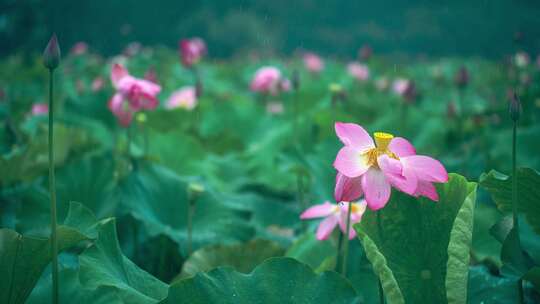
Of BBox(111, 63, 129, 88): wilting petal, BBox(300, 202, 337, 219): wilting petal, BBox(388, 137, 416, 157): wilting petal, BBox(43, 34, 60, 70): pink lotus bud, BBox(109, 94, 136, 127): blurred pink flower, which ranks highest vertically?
BBox(43, 34, 60, 70): pink lotus bud

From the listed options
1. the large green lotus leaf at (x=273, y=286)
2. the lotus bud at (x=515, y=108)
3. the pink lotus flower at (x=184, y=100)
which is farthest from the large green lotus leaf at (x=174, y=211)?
the pink lotus flower at (x=184, y=100)

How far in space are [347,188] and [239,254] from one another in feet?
1.22

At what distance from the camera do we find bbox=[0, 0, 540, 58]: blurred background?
28.9 ft

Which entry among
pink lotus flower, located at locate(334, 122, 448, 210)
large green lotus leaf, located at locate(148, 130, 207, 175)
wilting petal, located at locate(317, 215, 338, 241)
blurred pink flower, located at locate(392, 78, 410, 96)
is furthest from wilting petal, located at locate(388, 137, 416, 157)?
blurred pink flower, located at locate(392, 78, 410, 96)

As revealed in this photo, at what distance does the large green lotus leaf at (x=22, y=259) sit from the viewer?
0.65 metres

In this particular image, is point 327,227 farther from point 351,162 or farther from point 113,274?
point 113,274

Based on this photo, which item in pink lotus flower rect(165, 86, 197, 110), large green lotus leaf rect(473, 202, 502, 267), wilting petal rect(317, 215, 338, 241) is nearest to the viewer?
wilting petal rect(317, 215, 338, 241)

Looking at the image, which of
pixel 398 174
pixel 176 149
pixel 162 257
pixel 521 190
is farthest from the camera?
pixel 176 149

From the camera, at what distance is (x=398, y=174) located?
0.63 meters

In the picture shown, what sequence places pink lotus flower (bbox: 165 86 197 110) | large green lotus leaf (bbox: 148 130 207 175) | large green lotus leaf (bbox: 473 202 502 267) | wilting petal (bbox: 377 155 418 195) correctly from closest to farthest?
wilting petal (bbox: 377 155 418 195), large green lotus leaf (bbox: 473 202 502 267), large green lotus leaf (bbox: 148 130 207 175), pink lotus flower (bbox: 165 86 197 110)

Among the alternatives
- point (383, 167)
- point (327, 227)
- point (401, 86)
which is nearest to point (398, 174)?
point (383, 167)

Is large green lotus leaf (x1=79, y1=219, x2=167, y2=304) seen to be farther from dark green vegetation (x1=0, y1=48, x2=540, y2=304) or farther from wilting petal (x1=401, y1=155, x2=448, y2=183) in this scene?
wilting petal (x1=401, y1=155, x2=448, y2=183)

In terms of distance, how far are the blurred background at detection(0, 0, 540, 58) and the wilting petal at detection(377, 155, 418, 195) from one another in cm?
576

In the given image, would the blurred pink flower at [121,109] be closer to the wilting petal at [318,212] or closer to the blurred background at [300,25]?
the wilting petal at [318,212]
